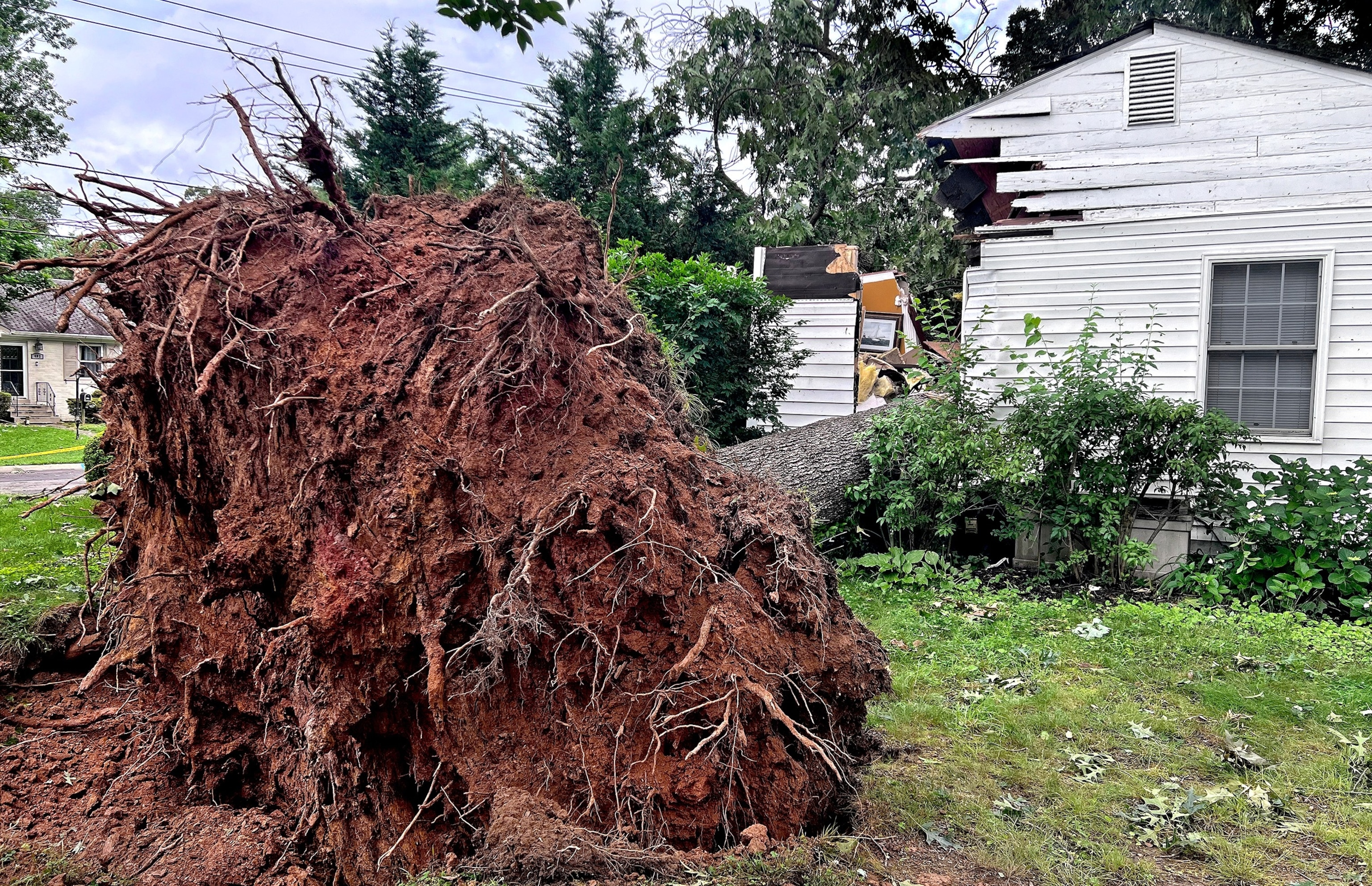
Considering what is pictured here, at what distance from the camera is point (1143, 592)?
7.57 metres

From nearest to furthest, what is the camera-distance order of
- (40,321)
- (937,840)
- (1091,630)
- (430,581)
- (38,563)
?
(430,581)
(937,840)
(38,563)
(1091,630)
(40,321)

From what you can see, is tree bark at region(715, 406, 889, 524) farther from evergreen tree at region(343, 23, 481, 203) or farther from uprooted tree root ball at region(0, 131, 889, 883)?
evergreen tree at region(343, 23, 481, 203)

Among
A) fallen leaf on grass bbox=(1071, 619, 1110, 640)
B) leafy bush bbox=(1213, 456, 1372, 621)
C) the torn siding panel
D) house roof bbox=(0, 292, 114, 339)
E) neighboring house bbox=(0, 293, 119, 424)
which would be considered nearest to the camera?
fallen leaf on grass bbox=(1071, 619, 1110, 640)

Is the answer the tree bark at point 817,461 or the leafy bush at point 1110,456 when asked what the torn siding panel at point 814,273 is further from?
the leafy bush at point 1110,456

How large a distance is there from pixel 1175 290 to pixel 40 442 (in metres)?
25.8

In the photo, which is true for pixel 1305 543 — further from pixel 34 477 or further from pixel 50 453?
pixel 50 453

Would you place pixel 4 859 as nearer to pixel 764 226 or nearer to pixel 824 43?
pixel 764 226

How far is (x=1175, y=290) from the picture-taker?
8172mm

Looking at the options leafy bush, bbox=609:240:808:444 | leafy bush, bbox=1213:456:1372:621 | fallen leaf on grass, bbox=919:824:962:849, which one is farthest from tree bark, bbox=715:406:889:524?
fallen leaf on grass, bbox=919:824:962:849

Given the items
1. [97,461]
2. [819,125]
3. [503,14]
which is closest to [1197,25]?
[819,125]

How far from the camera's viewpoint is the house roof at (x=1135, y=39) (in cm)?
754

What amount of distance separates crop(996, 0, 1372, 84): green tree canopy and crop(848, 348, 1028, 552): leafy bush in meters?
8.74

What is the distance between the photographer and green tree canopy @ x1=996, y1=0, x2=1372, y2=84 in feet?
49.8

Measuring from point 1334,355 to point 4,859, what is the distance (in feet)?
34.3
